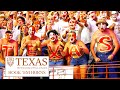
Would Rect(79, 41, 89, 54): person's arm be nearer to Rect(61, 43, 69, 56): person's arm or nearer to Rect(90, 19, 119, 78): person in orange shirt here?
Rect(90, 19, 119, 78): person in orange shirt

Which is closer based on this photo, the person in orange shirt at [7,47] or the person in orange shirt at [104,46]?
the person in orange shirt at [104,46]

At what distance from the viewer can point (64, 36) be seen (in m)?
4.43

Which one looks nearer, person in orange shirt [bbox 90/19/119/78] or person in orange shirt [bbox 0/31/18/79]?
person in orange shirt [bbox 90/19/119/78]

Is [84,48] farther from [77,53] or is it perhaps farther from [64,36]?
[64,36]

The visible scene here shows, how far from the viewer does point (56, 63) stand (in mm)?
4371

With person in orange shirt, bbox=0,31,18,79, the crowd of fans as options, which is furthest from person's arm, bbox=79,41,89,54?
person in orange shirt, bbox=0,31,18,79

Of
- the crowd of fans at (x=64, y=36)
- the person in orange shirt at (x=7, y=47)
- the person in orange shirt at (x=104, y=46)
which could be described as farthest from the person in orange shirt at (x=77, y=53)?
the person in orange shirt at (x=7, y=47)

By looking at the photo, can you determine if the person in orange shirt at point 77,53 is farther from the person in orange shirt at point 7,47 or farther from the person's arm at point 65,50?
the person in orange shirt at point 7,47

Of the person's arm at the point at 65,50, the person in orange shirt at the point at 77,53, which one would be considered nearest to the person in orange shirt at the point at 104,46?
the person in orange shirt at the point at 77,53

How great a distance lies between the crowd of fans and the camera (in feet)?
14.3

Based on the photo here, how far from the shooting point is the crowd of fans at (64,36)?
436 centimetres

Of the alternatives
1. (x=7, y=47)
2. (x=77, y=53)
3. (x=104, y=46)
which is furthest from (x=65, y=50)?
(x=7, y=47)
